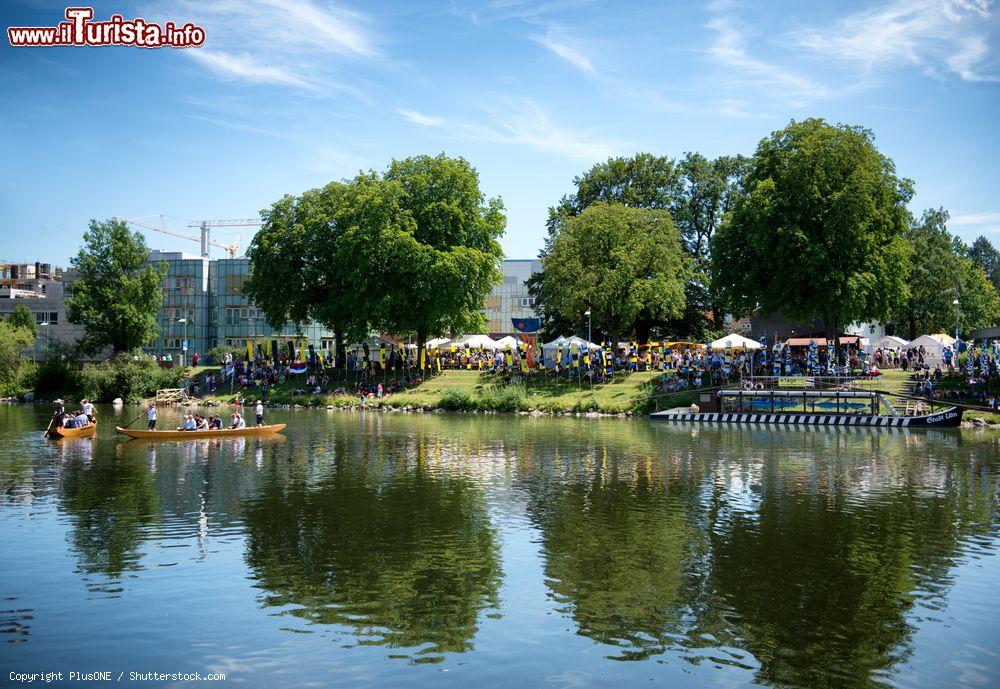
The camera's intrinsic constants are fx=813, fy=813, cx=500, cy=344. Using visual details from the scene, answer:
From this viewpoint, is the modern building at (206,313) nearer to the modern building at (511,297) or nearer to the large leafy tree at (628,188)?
the modern building at (511,297)

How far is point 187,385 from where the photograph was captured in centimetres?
8112

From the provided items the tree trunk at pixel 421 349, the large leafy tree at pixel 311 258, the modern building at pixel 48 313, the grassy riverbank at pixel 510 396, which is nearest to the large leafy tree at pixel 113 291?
the large leafy tree at pixel 311 258

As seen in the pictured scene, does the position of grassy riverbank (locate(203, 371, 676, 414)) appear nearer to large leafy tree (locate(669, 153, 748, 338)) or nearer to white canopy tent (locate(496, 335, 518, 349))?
white canopy tent (locate(496, 335, 518, 349))

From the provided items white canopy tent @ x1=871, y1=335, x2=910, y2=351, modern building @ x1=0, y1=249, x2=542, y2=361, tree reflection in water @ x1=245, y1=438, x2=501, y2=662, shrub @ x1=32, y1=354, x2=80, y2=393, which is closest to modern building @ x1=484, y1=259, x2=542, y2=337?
modern building @ x1=0, y1=249, x2=542, y2=361

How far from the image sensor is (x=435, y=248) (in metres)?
76.6

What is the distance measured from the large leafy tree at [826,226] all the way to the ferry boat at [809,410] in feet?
26.6

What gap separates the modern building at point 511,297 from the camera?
13088 cm

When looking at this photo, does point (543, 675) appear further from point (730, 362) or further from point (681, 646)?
point (730, 362)

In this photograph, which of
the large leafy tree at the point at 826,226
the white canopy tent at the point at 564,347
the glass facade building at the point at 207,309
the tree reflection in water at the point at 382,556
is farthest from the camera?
the glass facade building at the point at 207,309

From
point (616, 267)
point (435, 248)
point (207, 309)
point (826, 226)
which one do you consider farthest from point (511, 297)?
point (826, 226)

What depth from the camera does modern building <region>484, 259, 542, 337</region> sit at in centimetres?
13088

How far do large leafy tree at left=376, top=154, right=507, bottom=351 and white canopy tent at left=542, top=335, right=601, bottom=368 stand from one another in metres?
7.57

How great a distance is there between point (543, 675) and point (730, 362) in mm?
54545

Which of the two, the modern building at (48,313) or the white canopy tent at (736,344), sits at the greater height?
the modern building at (48,313)
